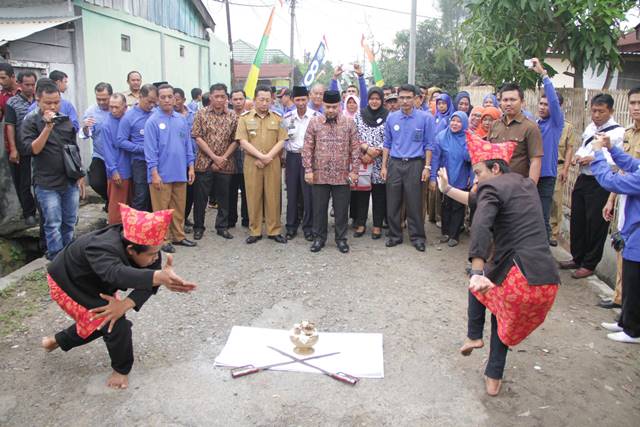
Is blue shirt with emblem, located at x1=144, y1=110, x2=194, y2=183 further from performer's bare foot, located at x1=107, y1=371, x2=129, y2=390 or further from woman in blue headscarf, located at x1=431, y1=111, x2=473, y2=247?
performer's bare foot, located at x1=107, y1=371, x2=129, y2=390

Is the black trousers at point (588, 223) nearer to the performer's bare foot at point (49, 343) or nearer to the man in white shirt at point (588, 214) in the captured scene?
the man in white shirt at point (588, 214)

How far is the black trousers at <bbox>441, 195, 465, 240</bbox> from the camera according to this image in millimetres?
6945

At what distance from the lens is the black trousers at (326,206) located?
22.1 ft

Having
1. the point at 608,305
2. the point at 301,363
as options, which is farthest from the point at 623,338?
the point at 301,363

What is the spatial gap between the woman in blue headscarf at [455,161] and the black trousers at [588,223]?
4.48 ft

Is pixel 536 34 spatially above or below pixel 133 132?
above

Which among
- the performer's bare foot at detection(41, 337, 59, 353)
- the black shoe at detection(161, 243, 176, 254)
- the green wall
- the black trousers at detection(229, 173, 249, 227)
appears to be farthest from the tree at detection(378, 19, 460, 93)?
the performer's bare foot at detection(41, 337, 59, 353)

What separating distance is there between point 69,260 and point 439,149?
480 cm

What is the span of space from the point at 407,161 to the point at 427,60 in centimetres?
2261

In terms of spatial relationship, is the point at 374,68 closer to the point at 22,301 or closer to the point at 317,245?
the point at 317,245

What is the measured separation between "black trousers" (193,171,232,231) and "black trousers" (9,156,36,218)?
2.00m

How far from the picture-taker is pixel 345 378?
3.64 meters

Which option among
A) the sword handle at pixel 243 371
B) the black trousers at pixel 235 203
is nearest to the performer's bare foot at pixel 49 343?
the sword handle at pixel 243 371

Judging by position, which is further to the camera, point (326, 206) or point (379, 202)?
point (379, 202)
